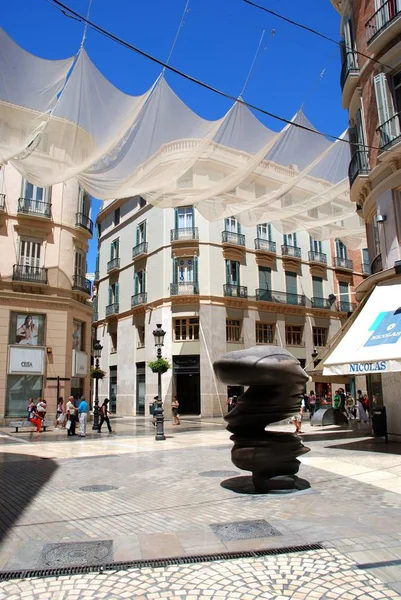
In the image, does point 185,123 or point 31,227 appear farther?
point 31,227

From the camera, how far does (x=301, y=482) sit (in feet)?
26.8

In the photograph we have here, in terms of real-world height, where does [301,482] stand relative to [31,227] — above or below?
below

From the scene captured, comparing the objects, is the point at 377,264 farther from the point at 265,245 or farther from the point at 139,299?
the point at 139,299

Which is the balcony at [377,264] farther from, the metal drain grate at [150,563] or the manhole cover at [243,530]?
the metal drain grate at [150,563]

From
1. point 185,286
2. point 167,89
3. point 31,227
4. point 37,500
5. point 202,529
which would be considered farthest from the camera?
point 185,286

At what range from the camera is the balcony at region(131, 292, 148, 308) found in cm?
3859

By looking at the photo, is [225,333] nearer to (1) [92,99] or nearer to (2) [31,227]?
(2) [31,227]

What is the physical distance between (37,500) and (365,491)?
530 cm

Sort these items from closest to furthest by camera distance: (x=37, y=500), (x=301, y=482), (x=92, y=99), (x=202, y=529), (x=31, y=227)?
1. (x=202, y=529)
2. (x=37, y=500)
3. (x=301, y=482)
4. (x=92, y=99)
5. (x=31, y=227)

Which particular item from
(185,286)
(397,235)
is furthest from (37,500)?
(185,286)

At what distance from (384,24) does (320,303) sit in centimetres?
2976

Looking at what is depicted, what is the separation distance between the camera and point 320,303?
42.6 m

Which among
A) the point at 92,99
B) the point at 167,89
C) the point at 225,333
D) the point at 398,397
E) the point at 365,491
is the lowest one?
the point at 365,491

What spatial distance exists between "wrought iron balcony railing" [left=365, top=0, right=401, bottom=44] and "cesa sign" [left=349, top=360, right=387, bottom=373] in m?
10.7
